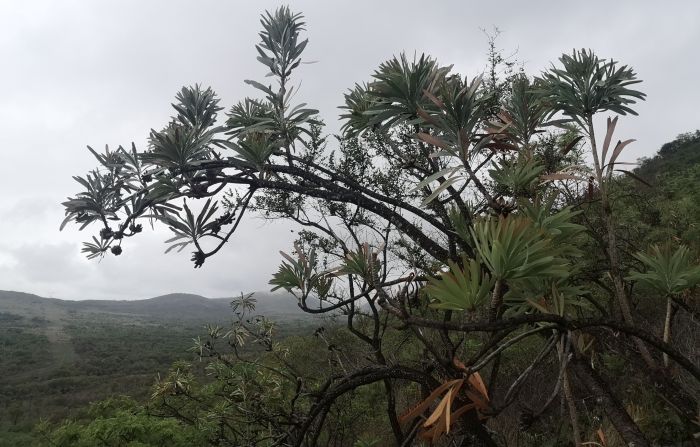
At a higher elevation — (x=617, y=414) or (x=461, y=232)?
(x=461, y=232)

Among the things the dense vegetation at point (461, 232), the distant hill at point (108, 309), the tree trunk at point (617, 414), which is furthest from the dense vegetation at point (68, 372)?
the distant hill at point (108, 309)

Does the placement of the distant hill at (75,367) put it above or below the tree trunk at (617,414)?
below

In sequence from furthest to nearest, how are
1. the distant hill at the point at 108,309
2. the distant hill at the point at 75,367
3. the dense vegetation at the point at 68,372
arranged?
the distant hill at the point at 108,309 < the distant hill at the point at 75,367 < the dense vegetation at the point at 68,372

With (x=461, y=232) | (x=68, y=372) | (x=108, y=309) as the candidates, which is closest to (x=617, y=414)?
(x=461, y=232)

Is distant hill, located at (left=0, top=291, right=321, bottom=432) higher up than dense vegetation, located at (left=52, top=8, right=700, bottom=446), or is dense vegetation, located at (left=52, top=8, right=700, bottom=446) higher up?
dense vegetation, located at (left=52, top=8, right=700, bottom=446)

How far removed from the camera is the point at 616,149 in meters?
1.17

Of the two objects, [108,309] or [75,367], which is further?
[108,309]

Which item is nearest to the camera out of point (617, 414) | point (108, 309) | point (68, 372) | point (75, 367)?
point (617, 414)

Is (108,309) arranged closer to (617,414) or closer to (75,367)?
(75,367)

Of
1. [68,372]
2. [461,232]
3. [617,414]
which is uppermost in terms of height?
[461,232]

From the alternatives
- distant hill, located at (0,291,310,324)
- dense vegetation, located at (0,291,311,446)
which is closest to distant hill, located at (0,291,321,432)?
dense vegetation, located at (0,291,311,446)

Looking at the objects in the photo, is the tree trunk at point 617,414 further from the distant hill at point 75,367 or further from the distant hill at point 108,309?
the distant hill at point 108,309

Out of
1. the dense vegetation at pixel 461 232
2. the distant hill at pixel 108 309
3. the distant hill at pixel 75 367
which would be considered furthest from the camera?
the distant hill at pixel 108 309

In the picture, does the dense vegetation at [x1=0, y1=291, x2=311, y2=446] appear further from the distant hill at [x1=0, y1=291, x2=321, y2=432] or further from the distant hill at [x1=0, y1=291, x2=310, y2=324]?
the distant hill at [x1=0, y1=291, x2=310, y2=324]
